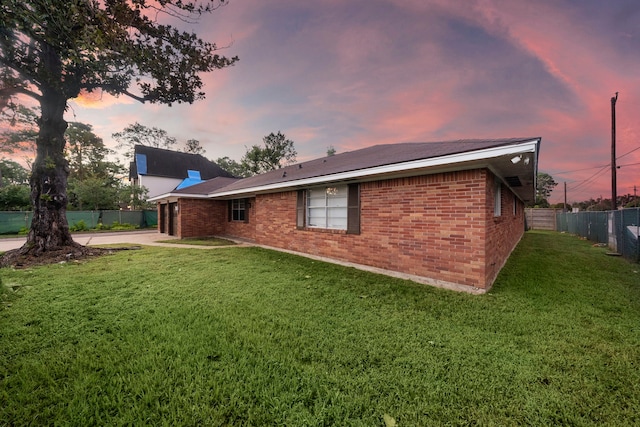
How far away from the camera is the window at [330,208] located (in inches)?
260

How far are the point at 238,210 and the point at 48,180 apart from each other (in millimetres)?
7081

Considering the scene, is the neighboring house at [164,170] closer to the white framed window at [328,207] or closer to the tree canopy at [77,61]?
the tree canopy at [77,61]

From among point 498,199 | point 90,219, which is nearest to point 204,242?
point 498,199

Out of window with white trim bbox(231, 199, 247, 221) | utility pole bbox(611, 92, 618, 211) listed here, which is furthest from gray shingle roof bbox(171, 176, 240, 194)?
utility pole bbox(611, 92, 618, 211)

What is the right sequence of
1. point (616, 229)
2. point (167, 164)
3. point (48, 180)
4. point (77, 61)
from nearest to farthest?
point (77, 61) < point (48, 180) < point (616, 229) < point (167, 164)

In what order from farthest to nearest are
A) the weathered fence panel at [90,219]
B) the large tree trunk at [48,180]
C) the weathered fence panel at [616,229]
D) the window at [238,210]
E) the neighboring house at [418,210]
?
the weathered fence panel at [90,219] → the window at [238,210] → the large tree trunk at [48,180] → the weathered fence panel at [616,229] → the neighboring house at [418,210]

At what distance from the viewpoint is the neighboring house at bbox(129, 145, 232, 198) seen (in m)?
25.8

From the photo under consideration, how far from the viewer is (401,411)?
1.76m

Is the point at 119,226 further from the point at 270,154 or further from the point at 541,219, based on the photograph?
the point at 541,219

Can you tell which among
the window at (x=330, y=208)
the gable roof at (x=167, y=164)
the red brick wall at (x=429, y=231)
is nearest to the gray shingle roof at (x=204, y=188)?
the window at (x=330, y=208)

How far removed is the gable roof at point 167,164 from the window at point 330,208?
25112 mm

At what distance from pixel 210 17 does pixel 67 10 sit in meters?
2.72

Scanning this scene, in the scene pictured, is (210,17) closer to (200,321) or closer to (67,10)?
(67,10)

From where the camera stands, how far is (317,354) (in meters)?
2.46
